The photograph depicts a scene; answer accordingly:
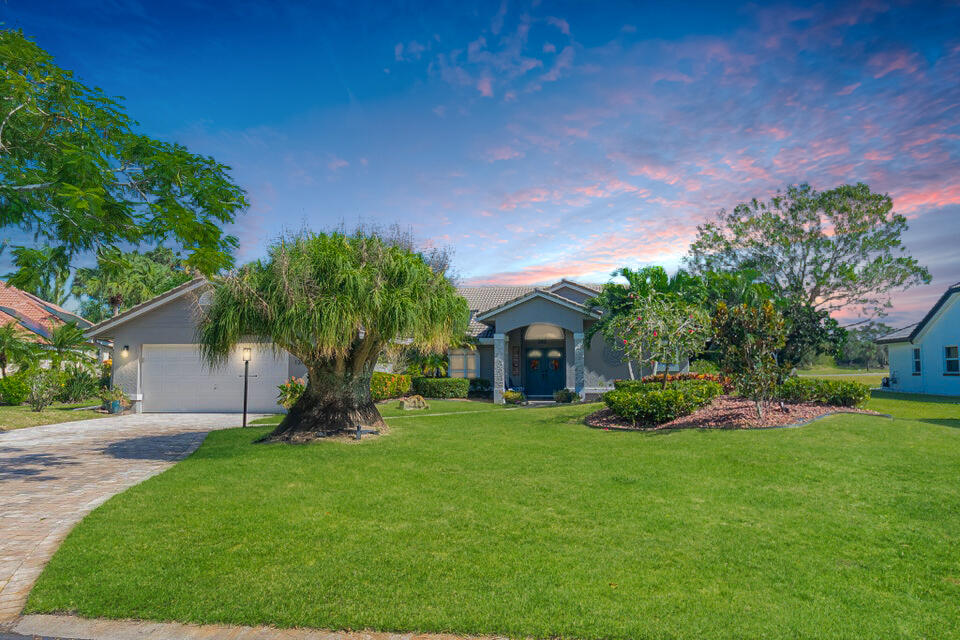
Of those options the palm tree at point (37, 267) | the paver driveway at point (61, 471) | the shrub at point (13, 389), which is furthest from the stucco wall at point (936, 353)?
the shrub at point (13, 389)

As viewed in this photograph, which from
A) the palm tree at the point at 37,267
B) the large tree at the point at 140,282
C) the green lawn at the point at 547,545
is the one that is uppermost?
the large tree at the point at 140,282

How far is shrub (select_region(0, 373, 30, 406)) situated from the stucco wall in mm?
40139

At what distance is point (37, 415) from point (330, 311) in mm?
14749

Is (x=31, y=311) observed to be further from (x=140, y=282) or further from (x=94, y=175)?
(x=94, y=175)

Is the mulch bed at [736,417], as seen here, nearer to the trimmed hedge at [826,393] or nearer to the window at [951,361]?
the trimmed hedge at [826,393]

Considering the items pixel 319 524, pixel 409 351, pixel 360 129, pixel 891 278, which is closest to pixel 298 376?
pixel 409 351

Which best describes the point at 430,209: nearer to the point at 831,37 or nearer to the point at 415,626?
the point at 831,37

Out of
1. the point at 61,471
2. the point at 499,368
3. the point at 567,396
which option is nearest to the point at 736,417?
the point at 567,396

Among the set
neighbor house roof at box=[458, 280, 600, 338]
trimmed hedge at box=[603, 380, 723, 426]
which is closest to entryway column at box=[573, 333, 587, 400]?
neighbor house roof at box=[458, 280, 600, 338]

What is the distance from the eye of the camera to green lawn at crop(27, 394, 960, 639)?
4008 mm

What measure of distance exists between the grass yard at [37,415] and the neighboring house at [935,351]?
3589 cm

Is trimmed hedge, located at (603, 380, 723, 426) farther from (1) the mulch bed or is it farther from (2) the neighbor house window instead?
(2) the neighbor house window

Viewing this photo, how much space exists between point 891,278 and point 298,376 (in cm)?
3522

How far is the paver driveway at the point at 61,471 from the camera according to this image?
5385 mm
